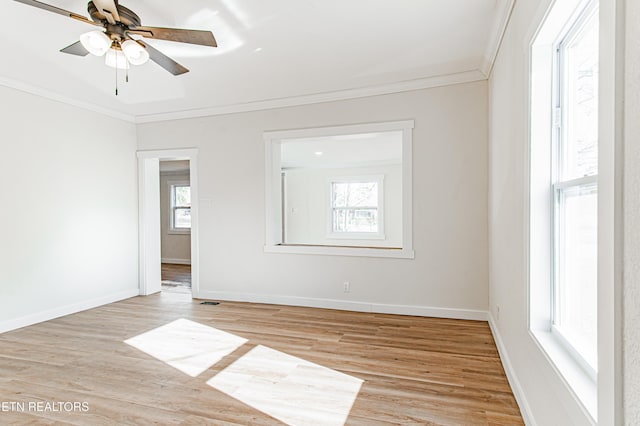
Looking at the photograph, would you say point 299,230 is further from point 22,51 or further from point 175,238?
point 22,51

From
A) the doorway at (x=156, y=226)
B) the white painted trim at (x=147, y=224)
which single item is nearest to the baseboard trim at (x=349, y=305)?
the doorway at (x=156, y=226)

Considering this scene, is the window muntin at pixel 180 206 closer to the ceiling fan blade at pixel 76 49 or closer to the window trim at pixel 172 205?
the window trim at pixel 172 205

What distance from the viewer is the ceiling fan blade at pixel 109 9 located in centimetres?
206

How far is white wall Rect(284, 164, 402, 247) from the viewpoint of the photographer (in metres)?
8.23

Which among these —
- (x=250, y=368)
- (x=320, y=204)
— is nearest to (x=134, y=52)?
(x=250, y=368)

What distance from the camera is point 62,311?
428 centimetres

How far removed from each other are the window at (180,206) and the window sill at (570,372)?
8440mm

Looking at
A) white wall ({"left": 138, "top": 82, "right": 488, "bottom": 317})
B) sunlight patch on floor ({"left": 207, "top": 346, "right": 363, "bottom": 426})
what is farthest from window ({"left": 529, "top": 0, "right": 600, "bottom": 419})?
white wall ({"left": 138, "top": 82, "right": 488, "bottom": 317})

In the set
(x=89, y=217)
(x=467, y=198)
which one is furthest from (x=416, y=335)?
(x=89, y=217)

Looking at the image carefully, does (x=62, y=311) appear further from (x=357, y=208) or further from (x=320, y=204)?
(x=357, y=208)

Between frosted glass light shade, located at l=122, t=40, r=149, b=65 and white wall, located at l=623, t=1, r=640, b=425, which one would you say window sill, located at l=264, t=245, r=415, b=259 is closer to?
frosted glass light shade, located at l=122, t=40, r=149, b=65

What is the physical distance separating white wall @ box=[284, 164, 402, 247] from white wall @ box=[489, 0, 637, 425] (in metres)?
4.59

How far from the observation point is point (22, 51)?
3199 millimetres

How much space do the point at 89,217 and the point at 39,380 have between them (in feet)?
8.15
